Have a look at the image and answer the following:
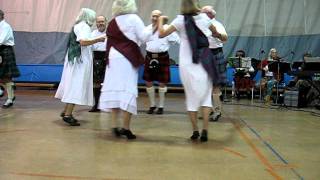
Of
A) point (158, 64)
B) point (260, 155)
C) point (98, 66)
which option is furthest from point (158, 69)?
point (260, 155)

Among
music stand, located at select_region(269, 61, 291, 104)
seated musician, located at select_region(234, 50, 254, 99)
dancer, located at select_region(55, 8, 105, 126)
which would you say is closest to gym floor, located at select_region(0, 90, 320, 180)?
dancer, located at select_region(55, 8, 105, 126)

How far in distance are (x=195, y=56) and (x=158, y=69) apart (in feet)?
8.36

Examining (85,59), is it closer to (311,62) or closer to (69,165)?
(69,165)

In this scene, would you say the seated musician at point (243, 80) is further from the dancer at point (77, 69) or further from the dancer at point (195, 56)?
the dancer at point (195, 56)

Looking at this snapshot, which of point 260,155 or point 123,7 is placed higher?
point 123,7

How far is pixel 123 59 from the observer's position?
175 inches

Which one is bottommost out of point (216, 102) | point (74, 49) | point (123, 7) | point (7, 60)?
point (216, 102)

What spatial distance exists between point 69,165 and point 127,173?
0.49m

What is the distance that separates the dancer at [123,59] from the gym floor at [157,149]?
0.38m

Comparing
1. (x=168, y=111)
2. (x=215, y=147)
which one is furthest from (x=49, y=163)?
(x=168, y=111)

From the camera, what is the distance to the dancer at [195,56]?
4352 mm

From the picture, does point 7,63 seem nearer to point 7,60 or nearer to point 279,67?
point 7,60

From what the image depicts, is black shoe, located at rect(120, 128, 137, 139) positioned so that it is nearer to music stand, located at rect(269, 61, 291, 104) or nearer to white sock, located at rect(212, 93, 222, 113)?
white sock, located at rect(212, 93, 222, 113)

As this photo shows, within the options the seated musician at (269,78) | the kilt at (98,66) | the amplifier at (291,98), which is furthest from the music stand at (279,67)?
the kilt at (98,66)
